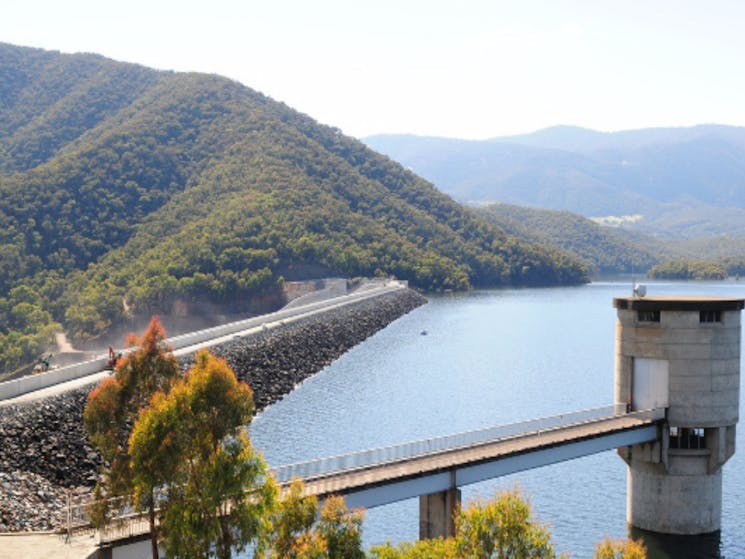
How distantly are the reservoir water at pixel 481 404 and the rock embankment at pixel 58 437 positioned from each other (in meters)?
2.26

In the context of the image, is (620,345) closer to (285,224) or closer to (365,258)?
(285,224)

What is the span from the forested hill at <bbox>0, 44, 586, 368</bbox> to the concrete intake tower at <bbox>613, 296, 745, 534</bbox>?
70733mm

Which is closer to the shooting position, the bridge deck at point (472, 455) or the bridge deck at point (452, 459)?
the bridge deck at point (452, 459)

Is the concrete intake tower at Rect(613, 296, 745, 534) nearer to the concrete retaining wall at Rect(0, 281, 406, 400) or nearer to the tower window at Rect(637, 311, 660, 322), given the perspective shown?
the tower window at Rect(637, 311, 660, 322)

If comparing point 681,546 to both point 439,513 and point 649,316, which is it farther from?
point 439,513

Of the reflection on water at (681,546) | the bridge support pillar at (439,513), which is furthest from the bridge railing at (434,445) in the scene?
the reflection on water at (681,546)

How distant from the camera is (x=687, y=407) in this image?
3203cm

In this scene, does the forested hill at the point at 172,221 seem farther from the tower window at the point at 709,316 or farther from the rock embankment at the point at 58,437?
the tower window at the point at 709,316

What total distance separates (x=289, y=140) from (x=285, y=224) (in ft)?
150

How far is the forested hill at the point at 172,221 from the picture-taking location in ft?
381

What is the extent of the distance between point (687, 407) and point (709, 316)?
3048mm

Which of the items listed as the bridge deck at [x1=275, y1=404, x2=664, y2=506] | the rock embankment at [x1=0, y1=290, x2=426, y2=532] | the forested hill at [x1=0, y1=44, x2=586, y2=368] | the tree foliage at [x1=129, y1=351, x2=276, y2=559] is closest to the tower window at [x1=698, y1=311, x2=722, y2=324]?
the bridge deck at [x1=275, y1=404, x2=664, y2=506]

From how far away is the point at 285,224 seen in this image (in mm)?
151750

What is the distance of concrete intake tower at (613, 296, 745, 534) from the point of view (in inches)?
1251
